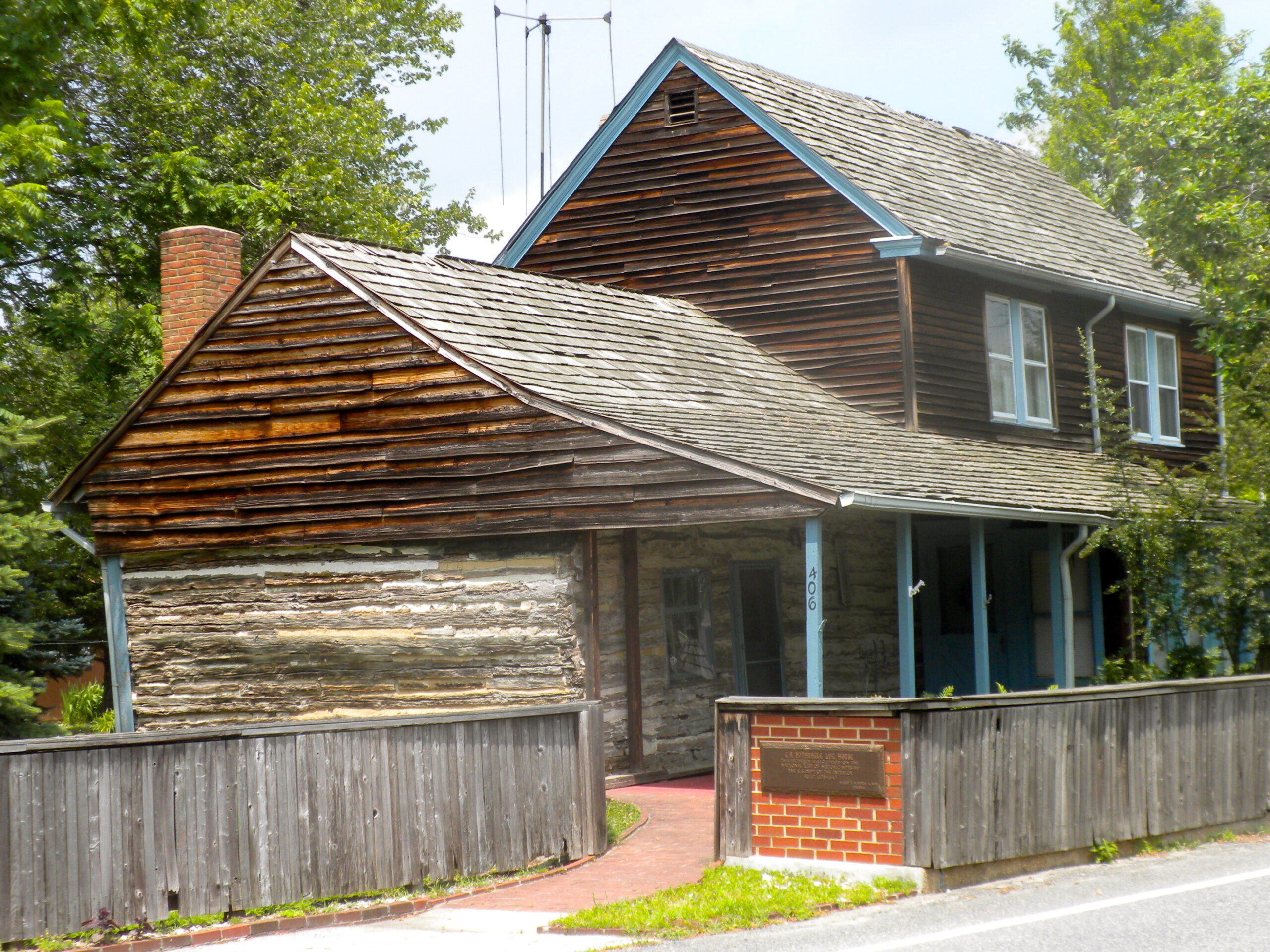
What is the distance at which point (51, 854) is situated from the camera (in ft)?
29.0

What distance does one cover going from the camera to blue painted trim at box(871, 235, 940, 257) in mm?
17984

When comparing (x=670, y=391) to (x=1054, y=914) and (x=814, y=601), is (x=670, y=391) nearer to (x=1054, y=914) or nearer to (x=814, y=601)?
(x=814, y=601)

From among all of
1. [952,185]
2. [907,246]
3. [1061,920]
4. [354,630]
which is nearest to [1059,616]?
[907,246]

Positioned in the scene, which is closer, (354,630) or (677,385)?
(354,630)

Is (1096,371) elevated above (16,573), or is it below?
above

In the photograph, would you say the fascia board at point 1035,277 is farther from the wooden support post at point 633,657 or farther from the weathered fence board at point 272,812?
the weathered fence board at point 272,812

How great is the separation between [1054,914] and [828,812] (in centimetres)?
157

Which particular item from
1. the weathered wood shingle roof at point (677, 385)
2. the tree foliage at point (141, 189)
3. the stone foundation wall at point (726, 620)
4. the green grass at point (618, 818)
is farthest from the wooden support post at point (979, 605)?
the tree foliage at point (141, 189)

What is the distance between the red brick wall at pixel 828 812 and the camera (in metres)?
9.34

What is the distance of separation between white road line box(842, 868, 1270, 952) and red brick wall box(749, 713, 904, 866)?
40.1 inches

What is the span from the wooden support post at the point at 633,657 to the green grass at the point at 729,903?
16.3ft

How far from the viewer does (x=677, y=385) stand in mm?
15977

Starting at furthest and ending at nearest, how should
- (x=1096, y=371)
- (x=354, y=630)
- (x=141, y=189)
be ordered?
Result: (x=141, y=189) < (x=1096, y=371) < (x=354, y=630)

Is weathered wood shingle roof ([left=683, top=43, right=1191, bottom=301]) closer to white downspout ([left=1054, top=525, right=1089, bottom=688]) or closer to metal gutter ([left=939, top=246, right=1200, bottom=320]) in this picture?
metal gutter ([left=939, top=246, right=1200, bottom=320])
